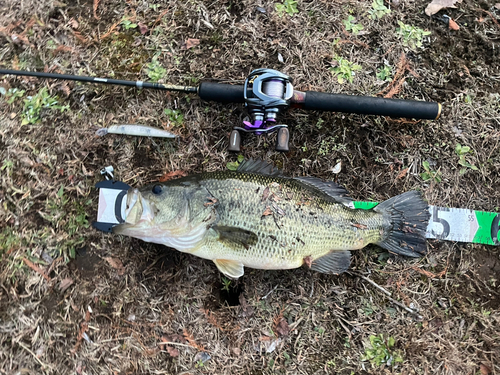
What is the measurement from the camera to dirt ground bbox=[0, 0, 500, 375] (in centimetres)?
309

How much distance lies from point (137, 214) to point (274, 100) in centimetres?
153

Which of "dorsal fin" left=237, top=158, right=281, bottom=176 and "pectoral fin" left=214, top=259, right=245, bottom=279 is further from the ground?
"dorsal fin" left=237, top=158, right=281, bottom=176

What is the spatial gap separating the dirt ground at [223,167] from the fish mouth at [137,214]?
609mm

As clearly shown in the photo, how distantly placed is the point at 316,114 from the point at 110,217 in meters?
2.32

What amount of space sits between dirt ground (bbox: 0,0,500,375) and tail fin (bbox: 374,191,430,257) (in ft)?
0.62

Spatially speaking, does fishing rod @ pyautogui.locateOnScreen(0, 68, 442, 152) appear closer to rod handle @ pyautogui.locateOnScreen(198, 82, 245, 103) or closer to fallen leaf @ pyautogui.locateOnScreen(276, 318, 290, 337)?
rod handle @ pyautogui.locateOnScreen(198, 82, 245, 103)

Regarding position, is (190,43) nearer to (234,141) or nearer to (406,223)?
(234,141)

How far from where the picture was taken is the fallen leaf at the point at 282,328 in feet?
10.1

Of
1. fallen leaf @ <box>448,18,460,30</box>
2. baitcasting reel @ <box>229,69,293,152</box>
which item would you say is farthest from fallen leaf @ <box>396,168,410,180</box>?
fallen leaf @ <box>448,18,460,30</box>

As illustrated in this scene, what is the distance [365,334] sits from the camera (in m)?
3.10

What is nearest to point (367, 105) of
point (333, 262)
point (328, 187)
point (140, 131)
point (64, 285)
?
point (328, 187)

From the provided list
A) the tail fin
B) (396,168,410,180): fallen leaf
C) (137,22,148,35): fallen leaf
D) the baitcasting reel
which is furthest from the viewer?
(137,22,148,35): fallen leaf

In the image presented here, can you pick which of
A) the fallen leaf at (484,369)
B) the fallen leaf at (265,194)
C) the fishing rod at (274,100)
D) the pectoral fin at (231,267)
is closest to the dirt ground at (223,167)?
the fallen leaf at (484,369)

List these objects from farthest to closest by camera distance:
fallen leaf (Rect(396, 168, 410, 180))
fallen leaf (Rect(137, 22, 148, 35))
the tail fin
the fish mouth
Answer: fallen leaf (Rect(137, 22, 148, 35))
fallen leaf (Rect(396, 168, 410, 180))
the tail fin
the fish mouth
